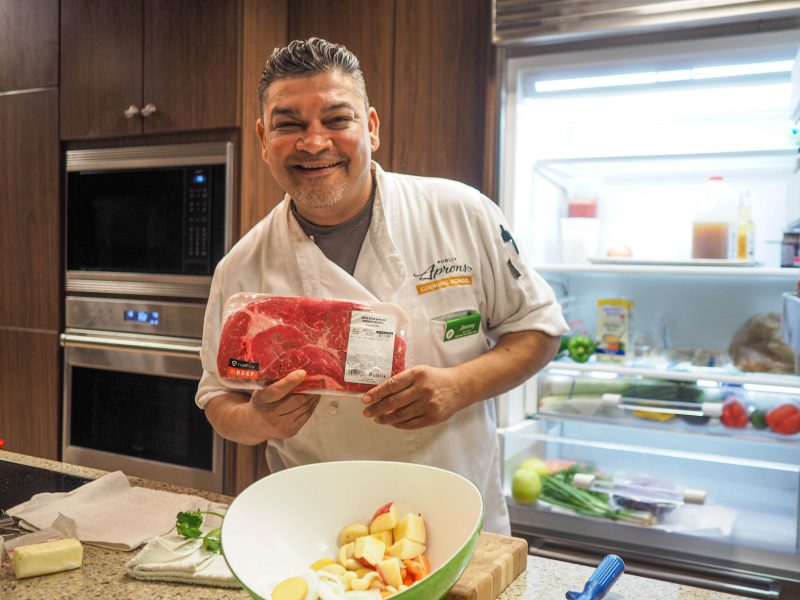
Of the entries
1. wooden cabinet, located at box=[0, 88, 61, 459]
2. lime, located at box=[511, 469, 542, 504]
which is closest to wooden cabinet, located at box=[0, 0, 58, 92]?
wooden cabinet, located at box=[0, 88, 61, 459]

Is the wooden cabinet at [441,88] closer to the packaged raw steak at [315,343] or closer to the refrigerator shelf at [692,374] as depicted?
the refrigerator shelf at [692,374]

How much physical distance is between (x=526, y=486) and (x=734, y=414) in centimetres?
67

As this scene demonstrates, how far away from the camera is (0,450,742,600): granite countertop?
107 centimetres

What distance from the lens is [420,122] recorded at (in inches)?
101

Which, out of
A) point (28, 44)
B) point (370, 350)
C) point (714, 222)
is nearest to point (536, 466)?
point (714, 222)

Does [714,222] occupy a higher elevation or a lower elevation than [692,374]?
higher

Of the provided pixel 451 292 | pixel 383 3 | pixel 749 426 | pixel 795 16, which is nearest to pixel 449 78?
pixel 383 3

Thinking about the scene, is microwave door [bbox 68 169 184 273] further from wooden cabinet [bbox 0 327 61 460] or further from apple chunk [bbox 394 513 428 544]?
apple chunk [bbox 394 513 428 544]

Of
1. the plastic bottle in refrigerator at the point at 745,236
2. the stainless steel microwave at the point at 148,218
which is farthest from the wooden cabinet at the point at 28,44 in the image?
the plastic bottle in refrigerator at the point at 745,236

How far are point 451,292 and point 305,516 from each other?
63cm

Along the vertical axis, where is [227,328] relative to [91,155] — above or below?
below

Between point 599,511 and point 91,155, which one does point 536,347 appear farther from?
point 91,155

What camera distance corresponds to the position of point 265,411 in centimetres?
130

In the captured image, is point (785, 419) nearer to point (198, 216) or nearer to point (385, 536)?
point (385, 536)
